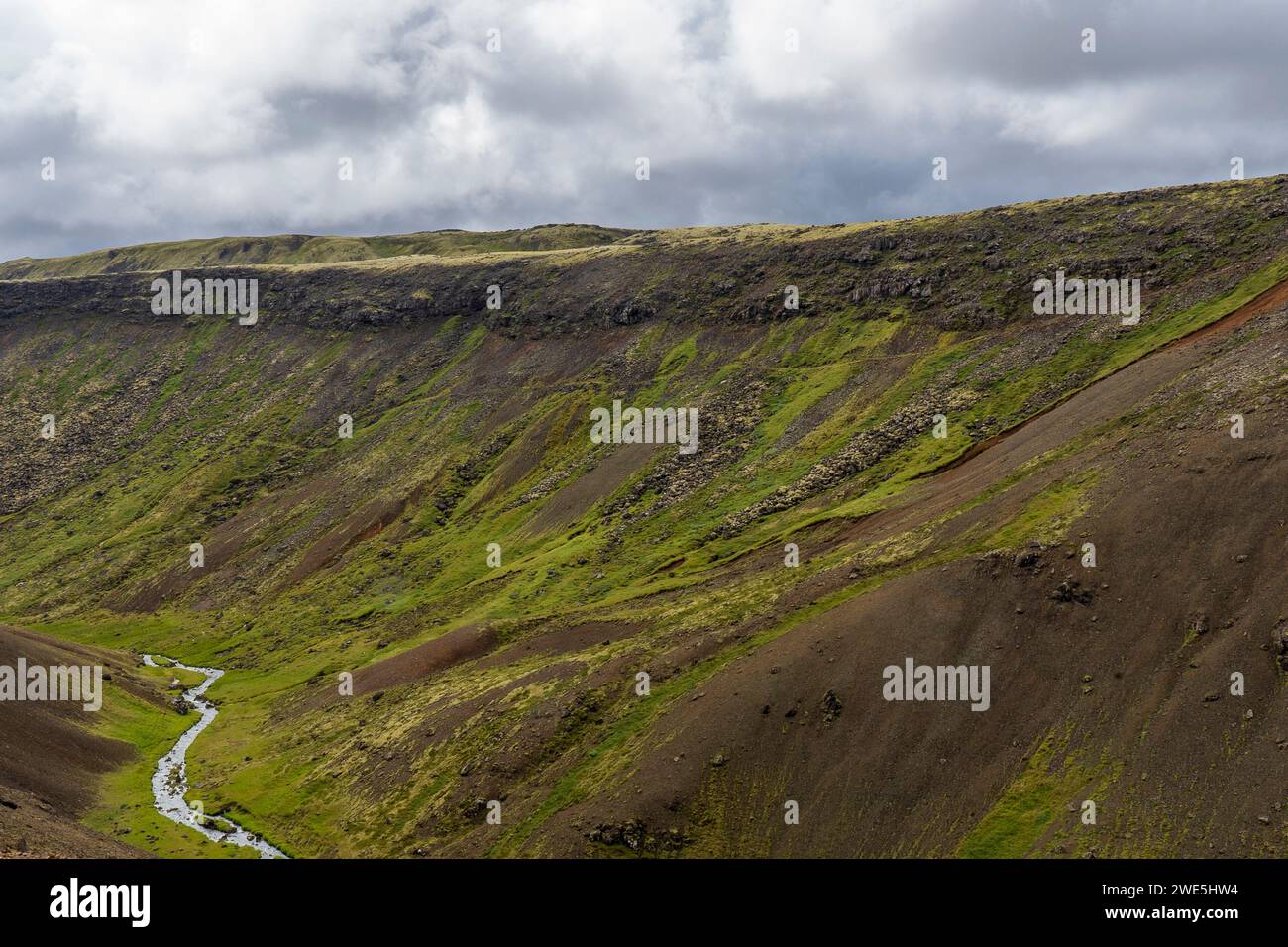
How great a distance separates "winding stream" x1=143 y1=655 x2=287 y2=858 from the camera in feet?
229

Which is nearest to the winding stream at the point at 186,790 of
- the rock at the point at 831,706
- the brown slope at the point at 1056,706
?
the brown slope at the point at 1056,706

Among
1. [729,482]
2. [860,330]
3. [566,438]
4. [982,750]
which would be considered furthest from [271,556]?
[982,750]

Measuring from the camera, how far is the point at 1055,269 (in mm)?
132625

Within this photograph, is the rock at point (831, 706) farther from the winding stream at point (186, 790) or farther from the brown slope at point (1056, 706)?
the winding stream at point (186, 790)

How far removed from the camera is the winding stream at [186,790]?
229 ft

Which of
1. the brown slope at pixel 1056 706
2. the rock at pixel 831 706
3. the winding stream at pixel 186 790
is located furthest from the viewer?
the winding stream at pixel 186 790

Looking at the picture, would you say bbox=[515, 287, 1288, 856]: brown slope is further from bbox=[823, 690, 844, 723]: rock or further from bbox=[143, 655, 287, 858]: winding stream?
bbox=[143, 655, 287, 858]: winding stream

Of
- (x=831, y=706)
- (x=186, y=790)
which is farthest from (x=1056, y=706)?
(x=186, y=790)

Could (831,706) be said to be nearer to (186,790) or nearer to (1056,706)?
(1056,706)

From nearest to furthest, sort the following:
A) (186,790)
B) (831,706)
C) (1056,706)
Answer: (1056,706) → (831,706) → (186,790)

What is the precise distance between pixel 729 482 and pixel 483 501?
4384 centimetres

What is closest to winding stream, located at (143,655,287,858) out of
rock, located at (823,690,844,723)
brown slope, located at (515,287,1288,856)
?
brown slope, located at (515,287,1288,856)

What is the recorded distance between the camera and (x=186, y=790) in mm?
80562
